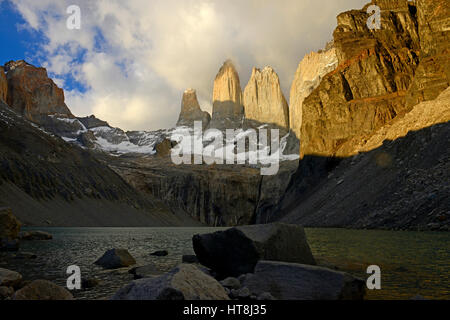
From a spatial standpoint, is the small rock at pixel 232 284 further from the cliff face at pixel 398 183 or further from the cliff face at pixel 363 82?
the cliff face at pixel 363 82

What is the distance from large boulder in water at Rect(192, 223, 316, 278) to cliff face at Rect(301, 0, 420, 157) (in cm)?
6628

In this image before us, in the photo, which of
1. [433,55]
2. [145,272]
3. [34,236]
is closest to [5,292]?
[145,272]

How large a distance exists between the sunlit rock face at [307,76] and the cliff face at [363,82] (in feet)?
246

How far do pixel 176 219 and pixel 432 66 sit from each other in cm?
9016

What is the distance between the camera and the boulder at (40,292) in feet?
25.3

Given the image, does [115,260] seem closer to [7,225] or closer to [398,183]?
[7,225]

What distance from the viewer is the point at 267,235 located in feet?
37.0

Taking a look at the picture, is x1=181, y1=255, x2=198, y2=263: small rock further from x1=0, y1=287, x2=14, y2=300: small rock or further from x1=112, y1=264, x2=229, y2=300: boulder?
x1=112, y1=264, x2=229, y2=300: boulder

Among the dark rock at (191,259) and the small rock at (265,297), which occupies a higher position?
the small rock at (265,297)

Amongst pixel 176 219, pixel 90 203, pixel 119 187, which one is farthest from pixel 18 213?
pixel 176 219

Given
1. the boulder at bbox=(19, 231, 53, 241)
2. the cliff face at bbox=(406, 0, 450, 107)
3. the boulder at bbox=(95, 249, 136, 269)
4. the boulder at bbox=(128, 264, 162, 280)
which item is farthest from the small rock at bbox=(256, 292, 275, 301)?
the cliff face at bbox=(406, 0, 450, 107)

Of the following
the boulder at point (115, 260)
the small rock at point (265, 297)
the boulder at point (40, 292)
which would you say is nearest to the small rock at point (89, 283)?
the boulder at point (40, 292)

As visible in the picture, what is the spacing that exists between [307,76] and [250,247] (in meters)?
183

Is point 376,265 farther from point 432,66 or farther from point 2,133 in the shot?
point 2,133
